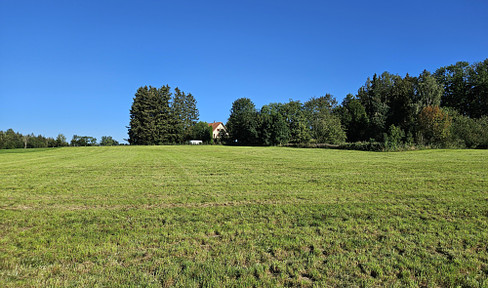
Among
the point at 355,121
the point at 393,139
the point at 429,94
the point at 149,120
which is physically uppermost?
the point at 429,94

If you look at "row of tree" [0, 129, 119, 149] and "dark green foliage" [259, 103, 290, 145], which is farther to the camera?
"dark green foliage" [259, 103, 290, 145]

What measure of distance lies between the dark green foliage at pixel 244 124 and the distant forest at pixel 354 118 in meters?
0.27

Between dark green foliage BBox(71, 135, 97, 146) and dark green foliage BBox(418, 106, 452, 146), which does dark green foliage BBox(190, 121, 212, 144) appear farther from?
dark green foliage BBox(418, 106, 452, 146)

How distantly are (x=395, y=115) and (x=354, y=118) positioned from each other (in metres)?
9.11

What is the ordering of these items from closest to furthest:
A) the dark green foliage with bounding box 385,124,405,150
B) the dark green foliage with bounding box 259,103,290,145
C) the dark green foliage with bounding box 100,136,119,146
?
the dark green foliage with bounding box 385,124,405,150
the dark green foliage with bounding box 259,103,290,145
the dark green foliage with bounding box 100,136,119,146

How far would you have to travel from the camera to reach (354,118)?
201 ft

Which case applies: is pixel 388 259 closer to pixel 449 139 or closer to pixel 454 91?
pixel 449 139

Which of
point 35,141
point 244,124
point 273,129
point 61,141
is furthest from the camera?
point 244,124

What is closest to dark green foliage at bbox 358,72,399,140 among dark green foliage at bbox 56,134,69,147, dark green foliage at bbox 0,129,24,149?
dark green foliage at bbox 56,134,69,147

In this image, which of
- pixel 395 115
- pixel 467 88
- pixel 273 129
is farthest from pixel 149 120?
pixel 467 88

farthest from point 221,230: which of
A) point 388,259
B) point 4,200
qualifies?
point 4,200

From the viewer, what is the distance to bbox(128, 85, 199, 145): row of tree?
65.8 metres

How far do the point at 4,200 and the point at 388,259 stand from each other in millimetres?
9688

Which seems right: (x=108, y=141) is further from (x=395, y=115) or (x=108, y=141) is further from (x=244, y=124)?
(x=395, y=115)
